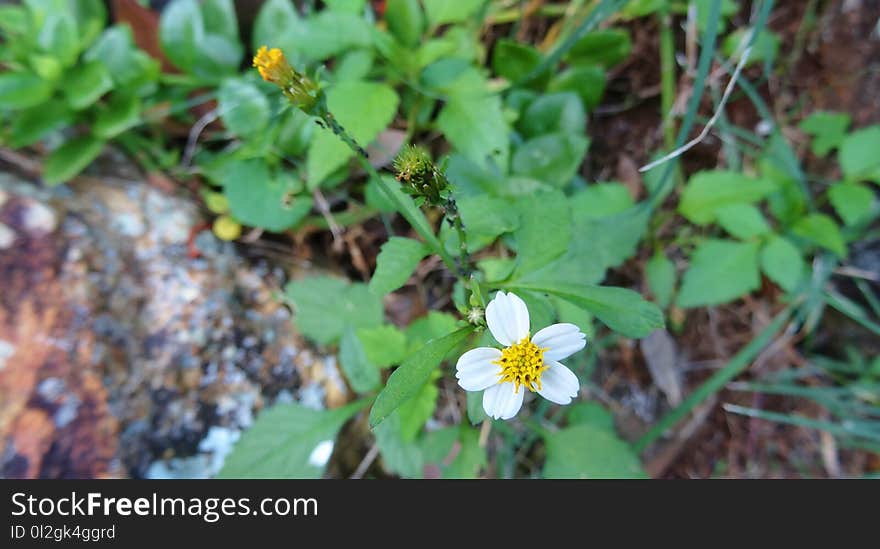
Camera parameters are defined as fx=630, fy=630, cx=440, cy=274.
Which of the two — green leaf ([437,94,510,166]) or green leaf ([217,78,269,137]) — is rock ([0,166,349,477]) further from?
green leaf ([437,94,510,166])

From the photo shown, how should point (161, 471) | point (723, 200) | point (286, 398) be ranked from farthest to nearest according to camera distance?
point (723, 200), point (286, 398), point (161, 471)

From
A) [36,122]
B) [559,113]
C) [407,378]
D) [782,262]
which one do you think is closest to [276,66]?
[407,378]

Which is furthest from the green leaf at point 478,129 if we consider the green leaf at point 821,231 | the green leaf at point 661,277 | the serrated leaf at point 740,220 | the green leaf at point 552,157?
the green leaf at point 821,231

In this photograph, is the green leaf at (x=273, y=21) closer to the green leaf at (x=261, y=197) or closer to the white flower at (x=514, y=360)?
the green leaf at (x=261, y=197)

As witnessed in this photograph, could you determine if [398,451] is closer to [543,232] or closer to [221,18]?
[543,232]

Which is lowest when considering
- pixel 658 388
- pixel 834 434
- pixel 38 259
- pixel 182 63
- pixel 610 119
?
pixel 834 434
